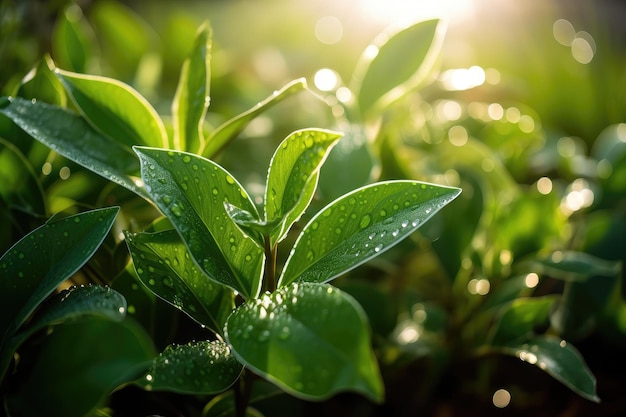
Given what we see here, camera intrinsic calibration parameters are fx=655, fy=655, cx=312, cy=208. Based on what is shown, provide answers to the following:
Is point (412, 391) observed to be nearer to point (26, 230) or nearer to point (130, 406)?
point (130, 406)

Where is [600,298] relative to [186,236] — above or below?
below

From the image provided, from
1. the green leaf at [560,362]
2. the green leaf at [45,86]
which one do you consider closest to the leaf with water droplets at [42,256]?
the green leaf at [45,86]

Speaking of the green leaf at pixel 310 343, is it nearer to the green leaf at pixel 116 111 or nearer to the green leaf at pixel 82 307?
the green leaf at pixel 82 307

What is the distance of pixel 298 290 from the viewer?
420mm

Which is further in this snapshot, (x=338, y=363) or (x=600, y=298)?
(x=600, y=298)

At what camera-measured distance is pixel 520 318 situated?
662 mm

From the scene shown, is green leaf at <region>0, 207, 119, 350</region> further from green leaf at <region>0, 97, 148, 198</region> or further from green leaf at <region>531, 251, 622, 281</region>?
green leaf at <region>531, 251, 622, 281</region>

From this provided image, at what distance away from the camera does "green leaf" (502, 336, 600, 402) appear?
22.1 inches

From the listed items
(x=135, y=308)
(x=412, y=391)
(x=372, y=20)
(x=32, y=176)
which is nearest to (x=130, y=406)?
(x=135, y=308)

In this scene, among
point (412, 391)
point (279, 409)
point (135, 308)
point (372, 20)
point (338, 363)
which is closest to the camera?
point (338, 363)

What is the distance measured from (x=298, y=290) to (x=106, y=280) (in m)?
0.24

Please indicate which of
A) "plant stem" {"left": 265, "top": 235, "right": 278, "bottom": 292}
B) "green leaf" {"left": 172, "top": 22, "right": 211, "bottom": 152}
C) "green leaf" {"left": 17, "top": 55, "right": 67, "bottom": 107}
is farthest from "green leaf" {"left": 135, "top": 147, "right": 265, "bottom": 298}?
"green leaf" {"left": 17, "top": 55, "right": 67, "bottom": 107}

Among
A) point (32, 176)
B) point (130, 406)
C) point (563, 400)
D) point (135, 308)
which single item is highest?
point (32, 176)

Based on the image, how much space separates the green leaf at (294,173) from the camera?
0.46 metres
